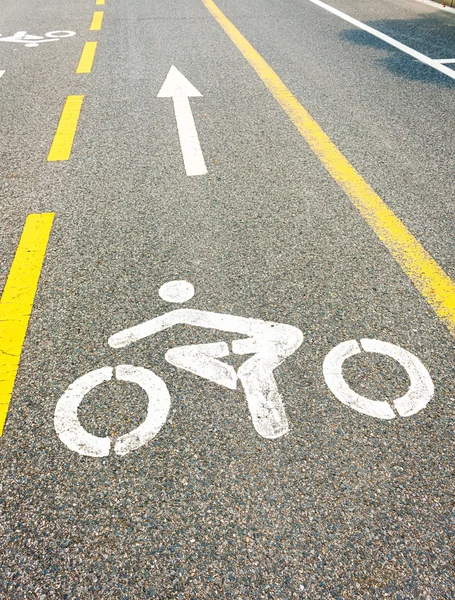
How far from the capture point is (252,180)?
4.05m

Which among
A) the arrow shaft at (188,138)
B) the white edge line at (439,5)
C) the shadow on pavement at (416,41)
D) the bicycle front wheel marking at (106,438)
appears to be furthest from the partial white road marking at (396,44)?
the bicycle front wheel marking at (106,438)

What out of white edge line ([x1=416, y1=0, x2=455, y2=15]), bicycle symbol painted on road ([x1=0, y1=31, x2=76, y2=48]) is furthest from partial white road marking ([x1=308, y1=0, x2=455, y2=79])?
bicycle symbol painted on road ([x1=0, y1=31, x2=76, y2=48])

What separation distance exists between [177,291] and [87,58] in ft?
18.1

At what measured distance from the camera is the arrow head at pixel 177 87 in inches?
227

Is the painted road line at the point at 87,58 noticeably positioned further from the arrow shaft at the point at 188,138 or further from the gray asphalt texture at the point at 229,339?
the arrow shaft at the point at 188,138

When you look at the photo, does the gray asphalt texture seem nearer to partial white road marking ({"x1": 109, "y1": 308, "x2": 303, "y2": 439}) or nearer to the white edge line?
partial white road marking ({"x1": 109, "y1": 308, "x2": 303, "y2": 439})

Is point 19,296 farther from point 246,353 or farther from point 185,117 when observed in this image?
point 185,117

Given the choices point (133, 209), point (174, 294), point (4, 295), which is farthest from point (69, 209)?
point (174, 294)

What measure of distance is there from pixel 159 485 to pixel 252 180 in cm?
268

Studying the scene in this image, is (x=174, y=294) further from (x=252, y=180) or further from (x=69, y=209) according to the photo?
(x=252, y=180)

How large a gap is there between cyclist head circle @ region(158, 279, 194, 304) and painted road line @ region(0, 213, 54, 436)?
0.71 meters

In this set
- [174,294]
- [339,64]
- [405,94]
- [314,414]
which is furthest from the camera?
[339,64]

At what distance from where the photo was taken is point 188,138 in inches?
188

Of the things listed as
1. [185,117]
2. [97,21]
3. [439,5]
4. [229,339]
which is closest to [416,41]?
[439,5]
